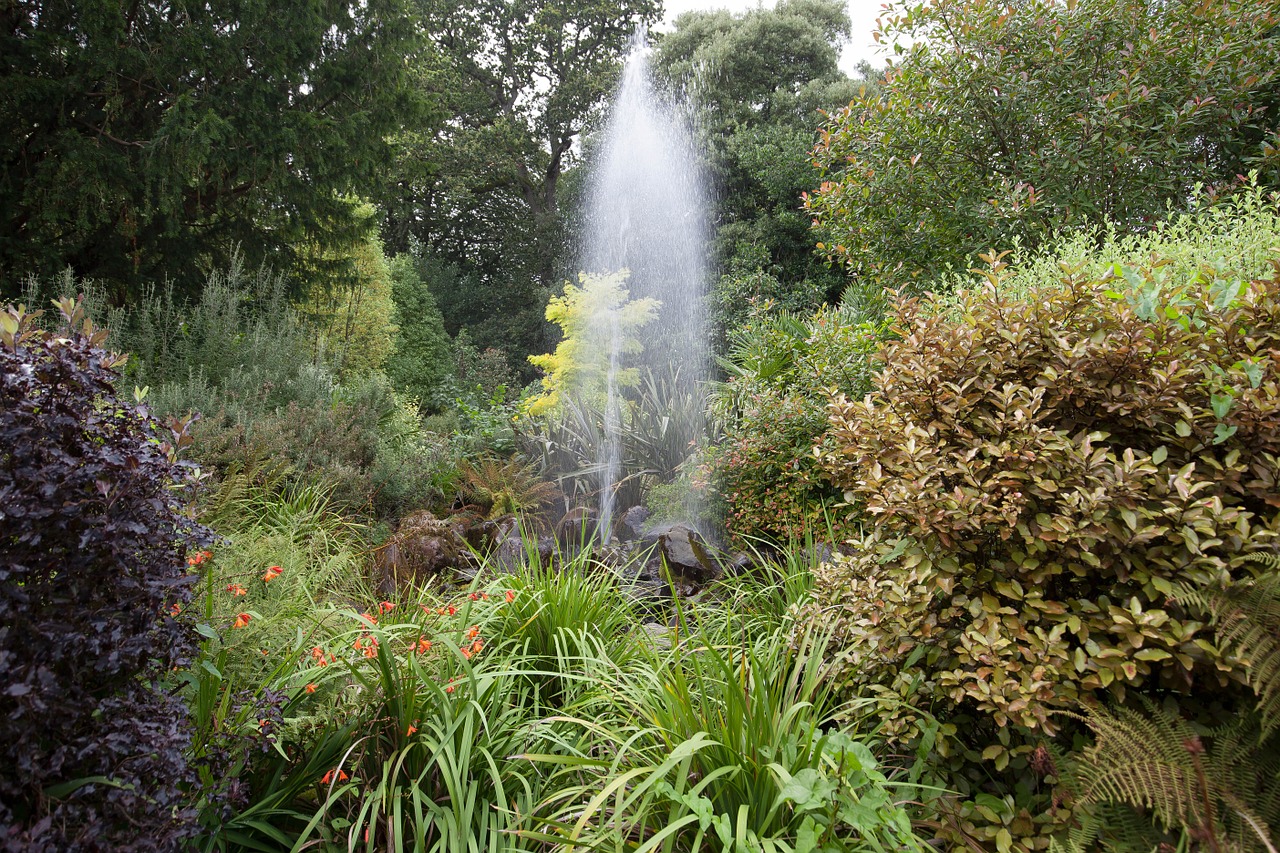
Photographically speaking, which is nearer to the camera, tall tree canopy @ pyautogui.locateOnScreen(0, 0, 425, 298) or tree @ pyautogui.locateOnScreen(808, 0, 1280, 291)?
tree @ pyautogui.locateOnScreen(808, 0, 1280, 291)

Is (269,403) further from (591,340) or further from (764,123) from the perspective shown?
(764,123)

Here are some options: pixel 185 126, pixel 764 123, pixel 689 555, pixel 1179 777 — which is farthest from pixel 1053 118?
pixel 764 123

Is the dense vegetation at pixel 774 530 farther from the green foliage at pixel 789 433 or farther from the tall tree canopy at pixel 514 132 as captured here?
the tall tree canopy at pixel 514 132

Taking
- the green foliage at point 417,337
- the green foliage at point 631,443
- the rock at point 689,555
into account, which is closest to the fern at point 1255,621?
the rock at point 689,555

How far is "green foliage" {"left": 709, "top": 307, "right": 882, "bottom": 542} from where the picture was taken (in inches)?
156

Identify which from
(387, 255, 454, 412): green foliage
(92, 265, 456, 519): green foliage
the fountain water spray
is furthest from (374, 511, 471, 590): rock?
(387, 255, 454, 412): green foliage

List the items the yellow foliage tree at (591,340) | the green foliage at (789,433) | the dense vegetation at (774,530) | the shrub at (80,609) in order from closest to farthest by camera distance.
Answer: the shrub at (80,609)
the dense vegetation at (774,530)
the green foliage at (789,433)
the yellow foliage tree at (591,340)

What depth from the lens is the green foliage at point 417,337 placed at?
14797 mm

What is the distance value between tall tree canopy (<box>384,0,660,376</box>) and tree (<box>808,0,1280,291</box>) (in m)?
13.2

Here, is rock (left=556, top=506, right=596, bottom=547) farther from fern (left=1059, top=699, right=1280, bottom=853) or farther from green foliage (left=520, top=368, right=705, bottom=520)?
fern (left=1059, top=699, right=1280, bottom=853)

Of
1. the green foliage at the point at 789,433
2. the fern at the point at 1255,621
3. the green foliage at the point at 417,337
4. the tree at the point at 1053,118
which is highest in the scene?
the tree at the point at 1053,118

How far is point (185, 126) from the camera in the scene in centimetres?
627

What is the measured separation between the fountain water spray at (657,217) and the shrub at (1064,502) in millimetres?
8991

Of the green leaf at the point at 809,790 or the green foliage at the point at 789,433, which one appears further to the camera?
the green foliage at the point at 789,433
